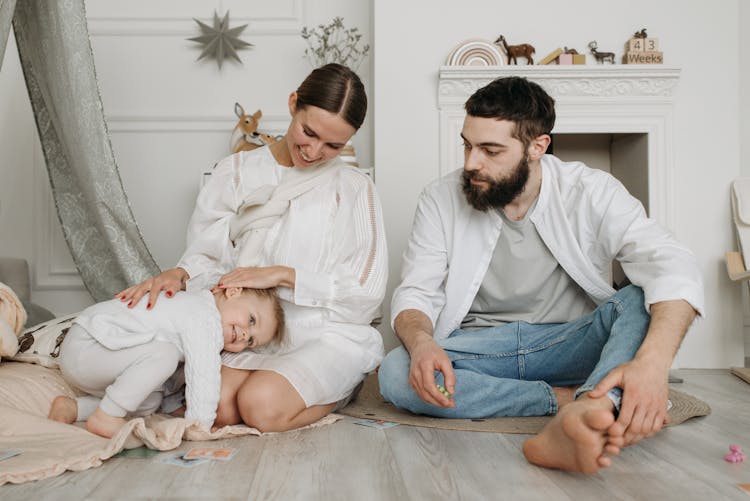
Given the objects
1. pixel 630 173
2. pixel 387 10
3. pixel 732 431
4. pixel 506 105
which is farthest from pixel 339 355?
pixel 630 173

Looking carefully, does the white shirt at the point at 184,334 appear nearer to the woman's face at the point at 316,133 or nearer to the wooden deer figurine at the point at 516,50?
the woman's face at the point at 316,133

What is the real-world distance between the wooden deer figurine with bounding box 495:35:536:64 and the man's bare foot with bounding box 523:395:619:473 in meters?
2.38

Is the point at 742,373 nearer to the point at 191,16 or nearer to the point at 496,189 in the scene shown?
the point at 496,189

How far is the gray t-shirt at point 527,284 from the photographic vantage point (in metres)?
2.18

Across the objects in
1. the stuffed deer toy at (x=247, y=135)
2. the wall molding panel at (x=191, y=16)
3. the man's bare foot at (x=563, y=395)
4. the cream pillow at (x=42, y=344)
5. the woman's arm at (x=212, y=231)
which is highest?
the wall molding panel at (x=191, y=16)

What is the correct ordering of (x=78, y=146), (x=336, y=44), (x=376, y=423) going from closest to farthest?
(x=376, y=423) < (x=78, y=146) < (x=336, y=44)

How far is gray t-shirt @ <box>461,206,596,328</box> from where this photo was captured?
2180 mm

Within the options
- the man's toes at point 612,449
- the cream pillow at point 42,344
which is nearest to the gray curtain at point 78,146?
the cream pillow at point 42,344

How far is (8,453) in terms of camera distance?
151 cm

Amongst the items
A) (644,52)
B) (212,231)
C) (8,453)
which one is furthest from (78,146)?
(644,52)

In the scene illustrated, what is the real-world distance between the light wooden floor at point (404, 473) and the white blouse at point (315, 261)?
0.70 feet

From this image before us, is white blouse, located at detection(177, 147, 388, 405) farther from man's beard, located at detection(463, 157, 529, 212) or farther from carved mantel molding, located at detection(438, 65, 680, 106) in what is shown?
carved mantel molding, located at detection(438, 65, 680, 106)

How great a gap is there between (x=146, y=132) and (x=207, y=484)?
9.48ft

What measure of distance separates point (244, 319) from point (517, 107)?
1.02 m
